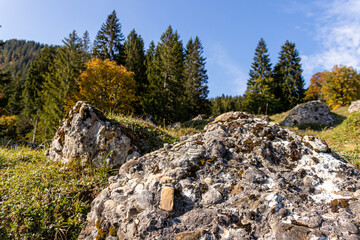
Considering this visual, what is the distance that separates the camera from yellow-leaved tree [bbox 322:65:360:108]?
30922mm

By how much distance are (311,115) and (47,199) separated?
18987 millimetres

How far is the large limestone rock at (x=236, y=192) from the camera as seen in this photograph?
1.64 m

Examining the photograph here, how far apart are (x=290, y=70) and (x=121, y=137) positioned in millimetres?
45520

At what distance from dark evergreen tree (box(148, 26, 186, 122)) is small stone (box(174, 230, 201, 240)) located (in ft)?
73.1

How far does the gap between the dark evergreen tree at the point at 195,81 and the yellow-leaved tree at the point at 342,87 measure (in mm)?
20947

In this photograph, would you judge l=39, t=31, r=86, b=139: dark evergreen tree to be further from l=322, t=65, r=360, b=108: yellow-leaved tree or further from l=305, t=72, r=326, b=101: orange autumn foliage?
l=305, t=72, r=326, b=101: orange autumn foliage

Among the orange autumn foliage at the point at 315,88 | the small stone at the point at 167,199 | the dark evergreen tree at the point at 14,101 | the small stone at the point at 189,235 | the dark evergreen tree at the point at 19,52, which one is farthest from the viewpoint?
the dark evergreen tree at the point at 19,52

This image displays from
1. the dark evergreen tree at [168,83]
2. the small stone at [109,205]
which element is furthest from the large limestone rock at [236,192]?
the dark evergreen tree at [168,83]

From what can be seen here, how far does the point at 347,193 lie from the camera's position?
1.84 metres

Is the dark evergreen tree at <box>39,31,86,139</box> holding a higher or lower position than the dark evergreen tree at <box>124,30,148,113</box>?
lower

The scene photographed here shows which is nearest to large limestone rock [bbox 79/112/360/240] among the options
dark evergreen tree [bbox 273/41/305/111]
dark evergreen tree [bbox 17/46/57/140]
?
dark evergreen tree [bbox 17/46/57/140]

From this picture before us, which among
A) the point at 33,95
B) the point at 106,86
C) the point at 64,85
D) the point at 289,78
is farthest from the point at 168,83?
the point at 289,78

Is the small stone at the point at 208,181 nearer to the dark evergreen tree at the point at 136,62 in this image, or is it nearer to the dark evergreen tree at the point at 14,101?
the dark evergreen tree at the point at 136,62

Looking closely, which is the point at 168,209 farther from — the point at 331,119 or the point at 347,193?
the point at 331,119
